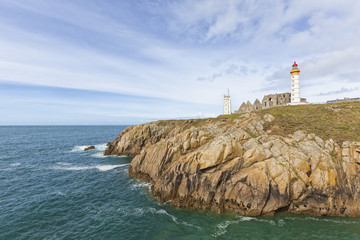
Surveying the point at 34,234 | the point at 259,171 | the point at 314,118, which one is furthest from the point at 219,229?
the point at 314,118

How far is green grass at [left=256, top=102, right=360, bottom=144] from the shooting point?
34344 millimetres

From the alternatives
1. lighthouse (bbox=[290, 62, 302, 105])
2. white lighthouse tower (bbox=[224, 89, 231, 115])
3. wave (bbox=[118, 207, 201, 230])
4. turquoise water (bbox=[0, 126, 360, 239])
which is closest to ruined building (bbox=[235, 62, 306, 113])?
lighthouse (bbox=[290, 62, 302, 105])

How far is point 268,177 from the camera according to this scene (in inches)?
1070

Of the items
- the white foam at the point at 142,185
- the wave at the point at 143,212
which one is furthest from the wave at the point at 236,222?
the white foam at the point at 142,185

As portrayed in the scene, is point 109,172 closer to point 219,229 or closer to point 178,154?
point 178,154

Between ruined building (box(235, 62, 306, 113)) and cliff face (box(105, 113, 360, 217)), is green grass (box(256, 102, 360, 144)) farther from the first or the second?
ruined building (box(235, 62, 306, 113))

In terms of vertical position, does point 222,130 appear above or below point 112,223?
above

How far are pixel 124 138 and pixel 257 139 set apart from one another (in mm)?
53414

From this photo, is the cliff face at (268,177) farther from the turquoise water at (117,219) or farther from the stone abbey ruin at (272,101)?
the stone abbey ruin at (272,101)

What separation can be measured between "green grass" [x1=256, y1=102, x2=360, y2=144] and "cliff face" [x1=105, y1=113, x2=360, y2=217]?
94.0 inches

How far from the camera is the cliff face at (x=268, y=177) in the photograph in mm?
26141

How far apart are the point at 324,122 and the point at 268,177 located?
24176mm

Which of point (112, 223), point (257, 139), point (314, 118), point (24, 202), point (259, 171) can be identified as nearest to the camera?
point (112, 223)

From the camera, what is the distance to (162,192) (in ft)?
105
